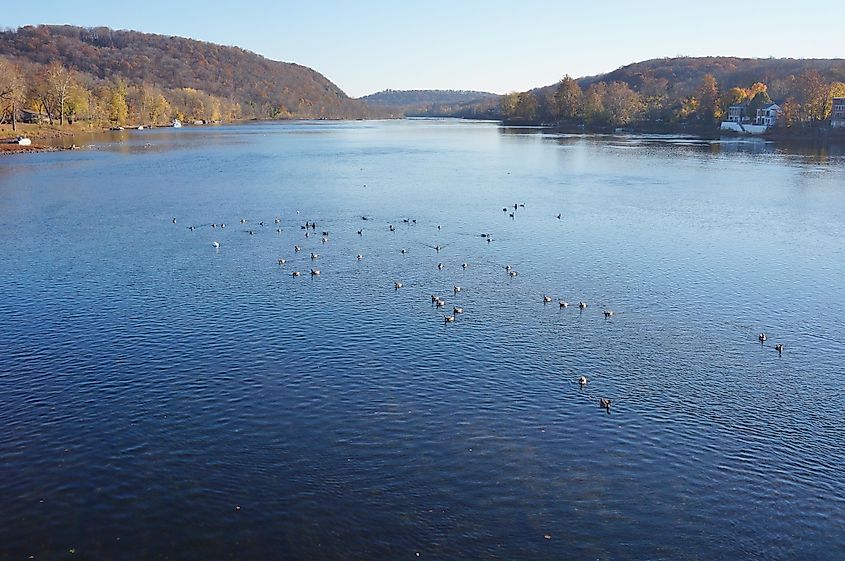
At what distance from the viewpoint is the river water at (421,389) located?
52.7 ft

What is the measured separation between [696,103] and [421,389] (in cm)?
15379

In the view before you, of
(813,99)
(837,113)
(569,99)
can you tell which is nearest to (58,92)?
(569,99)

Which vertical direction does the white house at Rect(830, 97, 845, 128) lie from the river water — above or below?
above

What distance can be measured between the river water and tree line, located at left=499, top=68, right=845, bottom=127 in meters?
86.8

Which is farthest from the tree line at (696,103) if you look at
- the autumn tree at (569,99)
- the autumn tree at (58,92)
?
the autumn tree at (58,92)

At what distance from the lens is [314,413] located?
843 inches

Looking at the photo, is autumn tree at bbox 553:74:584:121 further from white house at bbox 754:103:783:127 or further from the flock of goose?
the flock of goose

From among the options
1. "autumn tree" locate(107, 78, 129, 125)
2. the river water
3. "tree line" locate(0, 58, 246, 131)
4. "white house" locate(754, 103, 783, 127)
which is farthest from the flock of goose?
"autumn tree" locate(107, 78, 129, 125)

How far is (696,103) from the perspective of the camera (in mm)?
156500

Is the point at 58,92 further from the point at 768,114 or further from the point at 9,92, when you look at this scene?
the point at 768,114

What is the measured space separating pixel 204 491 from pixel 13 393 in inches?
373

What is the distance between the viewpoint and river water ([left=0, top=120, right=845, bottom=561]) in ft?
52.7

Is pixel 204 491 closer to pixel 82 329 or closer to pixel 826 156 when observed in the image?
pixel 82 329

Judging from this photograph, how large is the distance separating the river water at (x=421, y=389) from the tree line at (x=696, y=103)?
86.8 meters
